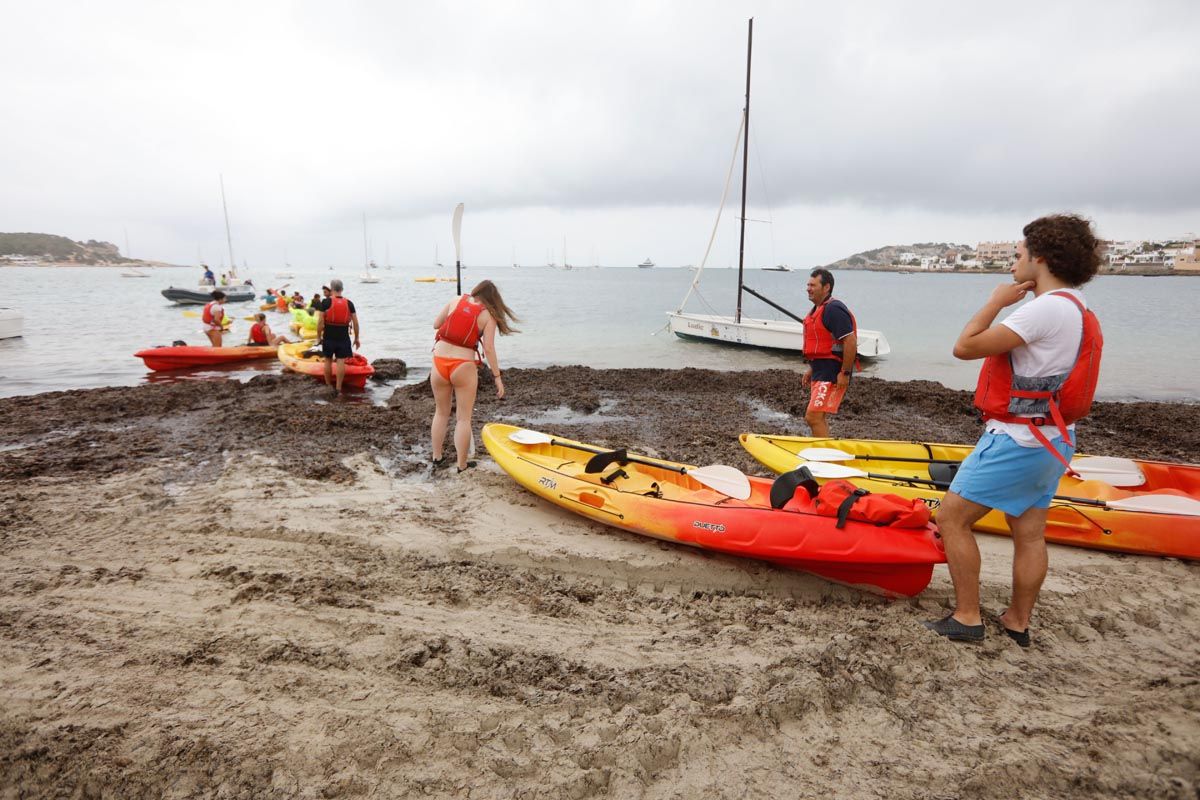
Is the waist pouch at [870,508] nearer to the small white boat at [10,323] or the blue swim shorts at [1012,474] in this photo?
the blue swim shorts at [1012,474]

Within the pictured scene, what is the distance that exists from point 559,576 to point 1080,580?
3.12 metres

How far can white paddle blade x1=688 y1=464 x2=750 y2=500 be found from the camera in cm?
411

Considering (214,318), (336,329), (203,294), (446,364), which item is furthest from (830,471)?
(203,294)

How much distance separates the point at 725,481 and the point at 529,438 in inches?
73.6

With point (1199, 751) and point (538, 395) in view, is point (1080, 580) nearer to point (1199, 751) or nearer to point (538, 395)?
point (1199, 751)

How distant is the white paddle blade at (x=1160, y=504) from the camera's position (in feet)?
12.9

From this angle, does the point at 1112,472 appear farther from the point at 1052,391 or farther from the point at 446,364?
the point at 446,364

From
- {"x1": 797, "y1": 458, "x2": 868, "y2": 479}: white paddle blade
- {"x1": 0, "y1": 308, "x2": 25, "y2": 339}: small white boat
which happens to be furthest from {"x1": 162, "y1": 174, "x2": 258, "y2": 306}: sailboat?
{"x1": 797, "y1": 458, "x2": 868, "y2": 479}: white paddle blade

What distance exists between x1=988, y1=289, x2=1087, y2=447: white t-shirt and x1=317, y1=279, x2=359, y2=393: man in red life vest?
8602 millimetres

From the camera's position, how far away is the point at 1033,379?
2393 mm

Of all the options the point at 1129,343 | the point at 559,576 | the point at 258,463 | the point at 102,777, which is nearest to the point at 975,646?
the point at 559,576

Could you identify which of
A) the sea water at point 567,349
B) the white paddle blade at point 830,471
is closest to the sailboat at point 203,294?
the sea water at point 567,349

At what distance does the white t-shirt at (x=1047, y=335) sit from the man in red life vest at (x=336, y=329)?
8.60m

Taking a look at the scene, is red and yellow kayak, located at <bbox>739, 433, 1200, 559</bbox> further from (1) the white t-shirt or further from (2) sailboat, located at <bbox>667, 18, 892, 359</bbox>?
(2) sailboat, located at <bbox>667, 18, 892, 359</bbox>
